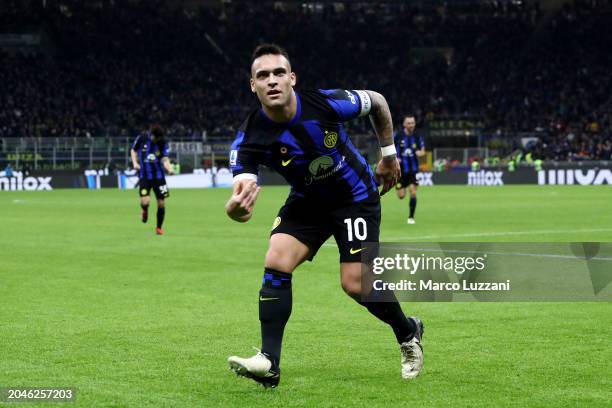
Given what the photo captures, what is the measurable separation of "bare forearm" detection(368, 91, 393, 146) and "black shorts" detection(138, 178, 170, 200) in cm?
1390

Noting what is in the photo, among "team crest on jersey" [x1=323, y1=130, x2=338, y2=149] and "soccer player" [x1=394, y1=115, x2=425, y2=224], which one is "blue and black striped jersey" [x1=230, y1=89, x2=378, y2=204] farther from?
"soccer player" [x1=394, y1=115, x2=425, y2=224]

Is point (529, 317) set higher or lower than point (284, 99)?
lower

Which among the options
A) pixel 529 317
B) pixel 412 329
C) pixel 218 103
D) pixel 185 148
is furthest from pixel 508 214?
pixel 218 103

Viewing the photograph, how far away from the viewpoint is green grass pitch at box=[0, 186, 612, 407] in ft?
20.0

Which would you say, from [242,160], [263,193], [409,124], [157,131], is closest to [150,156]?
[157,131]

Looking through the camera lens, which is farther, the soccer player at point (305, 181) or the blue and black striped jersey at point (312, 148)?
the blue and black striped jersey at point (312, 148)

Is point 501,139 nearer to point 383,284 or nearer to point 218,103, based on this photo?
point 218,103

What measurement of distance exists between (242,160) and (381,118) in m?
1.06

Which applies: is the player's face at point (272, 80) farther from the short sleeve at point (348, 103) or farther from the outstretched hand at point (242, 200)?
the outstretched hand at point (242, 200)

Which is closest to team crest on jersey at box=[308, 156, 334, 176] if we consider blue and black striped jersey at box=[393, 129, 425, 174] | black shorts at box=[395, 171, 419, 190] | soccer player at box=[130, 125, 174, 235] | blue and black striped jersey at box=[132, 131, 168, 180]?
soccer player at box=[130, 125, 174, 235]

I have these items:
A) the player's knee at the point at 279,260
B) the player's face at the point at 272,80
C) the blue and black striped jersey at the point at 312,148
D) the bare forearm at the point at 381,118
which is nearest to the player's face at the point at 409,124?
the bare forearm at the point at 381,118

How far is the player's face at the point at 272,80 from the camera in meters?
6.21

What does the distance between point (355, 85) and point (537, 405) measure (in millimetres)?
56112

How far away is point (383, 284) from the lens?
664 centimetres
